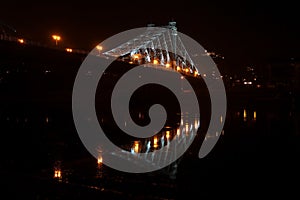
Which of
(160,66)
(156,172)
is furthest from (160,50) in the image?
(156,172)

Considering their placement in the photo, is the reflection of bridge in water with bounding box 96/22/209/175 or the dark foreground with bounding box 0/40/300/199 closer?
the dark foreground with bounding box 0/40/300/199

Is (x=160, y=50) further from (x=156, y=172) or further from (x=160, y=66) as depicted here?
(x=156, y=172)

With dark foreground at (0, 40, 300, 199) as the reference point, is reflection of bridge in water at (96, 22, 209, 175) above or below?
above

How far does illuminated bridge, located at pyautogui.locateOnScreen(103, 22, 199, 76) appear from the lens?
162 ft

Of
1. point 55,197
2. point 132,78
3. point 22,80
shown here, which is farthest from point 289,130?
point 132,78

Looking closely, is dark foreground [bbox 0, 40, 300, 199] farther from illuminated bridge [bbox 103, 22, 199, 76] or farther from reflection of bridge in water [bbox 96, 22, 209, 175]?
illuminated bridge [bbox 103, 22, 199, 76]

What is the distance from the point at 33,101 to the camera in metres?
24.9

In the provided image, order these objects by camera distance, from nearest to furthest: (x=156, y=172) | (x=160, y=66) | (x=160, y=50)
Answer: (x=156, y=172) < (x=160, y=66) < (x=160, y=50)

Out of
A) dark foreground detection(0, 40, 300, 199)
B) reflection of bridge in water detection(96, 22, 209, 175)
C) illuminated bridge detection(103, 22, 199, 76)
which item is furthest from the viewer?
illuminated bridge detection(103, 22, 199, 76)

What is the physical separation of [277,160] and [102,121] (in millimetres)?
9049

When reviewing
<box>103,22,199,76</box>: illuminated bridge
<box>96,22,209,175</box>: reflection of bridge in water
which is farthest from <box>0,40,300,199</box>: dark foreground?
<box>103,22,199,76</box>: illuminated bridge

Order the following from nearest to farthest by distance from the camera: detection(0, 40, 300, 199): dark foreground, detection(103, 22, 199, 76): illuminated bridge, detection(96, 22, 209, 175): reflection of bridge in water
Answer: detection(0, 40, 300, 199): dark foreground, detection(96, 22, 209, 175): reflection of bridge in water, detection(103, 22, 199, 76): illuminated bridge

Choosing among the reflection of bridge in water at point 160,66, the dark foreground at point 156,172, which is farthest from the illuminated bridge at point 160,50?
the dark foreground at point 156,172

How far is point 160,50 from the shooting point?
61344 mm
